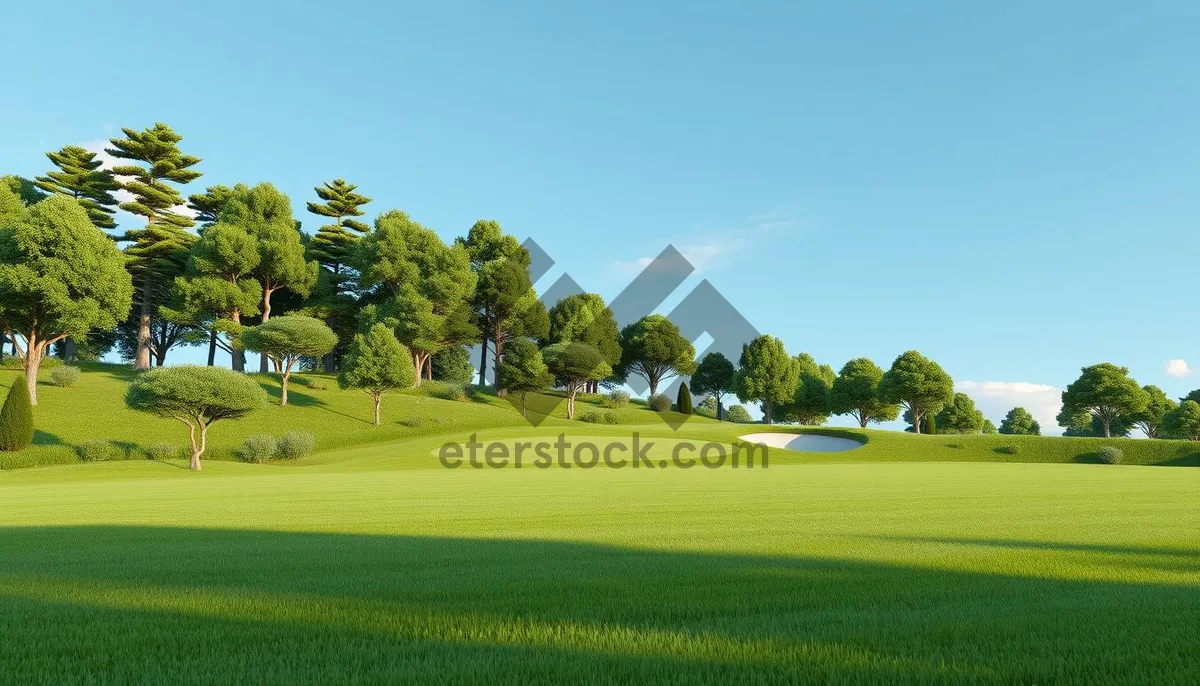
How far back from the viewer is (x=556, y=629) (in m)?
4.04

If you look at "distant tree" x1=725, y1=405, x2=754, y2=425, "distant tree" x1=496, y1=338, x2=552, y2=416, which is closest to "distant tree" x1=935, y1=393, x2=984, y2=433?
"distant tree" x1=725, y1=405, x2=754, y2=425

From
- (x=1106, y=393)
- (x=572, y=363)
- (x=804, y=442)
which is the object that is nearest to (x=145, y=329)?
(x=572, y=363)

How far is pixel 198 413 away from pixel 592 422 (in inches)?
1242

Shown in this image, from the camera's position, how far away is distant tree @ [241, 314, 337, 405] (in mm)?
47750

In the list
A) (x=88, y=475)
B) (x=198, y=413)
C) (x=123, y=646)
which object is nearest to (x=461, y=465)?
(x=198, y=413)

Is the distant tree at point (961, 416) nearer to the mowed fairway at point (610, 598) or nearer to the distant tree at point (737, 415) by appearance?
the distant tree at point (737, 415)

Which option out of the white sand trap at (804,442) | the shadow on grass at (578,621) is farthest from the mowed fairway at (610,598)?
the white sand trap at (804,442)

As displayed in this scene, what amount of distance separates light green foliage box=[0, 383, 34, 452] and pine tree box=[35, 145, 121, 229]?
2604 centimetres

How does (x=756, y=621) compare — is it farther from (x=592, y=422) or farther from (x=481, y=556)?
(x=592, y=422)

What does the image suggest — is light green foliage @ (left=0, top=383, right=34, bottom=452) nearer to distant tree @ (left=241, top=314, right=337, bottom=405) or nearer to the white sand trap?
distant tree @ (left=241, top=314, right=337, bottom=405)

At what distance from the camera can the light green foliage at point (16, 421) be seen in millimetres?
35469

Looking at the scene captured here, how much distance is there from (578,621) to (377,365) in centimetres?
4439

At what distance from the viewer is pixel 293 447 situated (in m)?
39.8

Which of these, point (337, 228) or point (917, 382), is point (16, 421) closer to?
point (337, 228)
